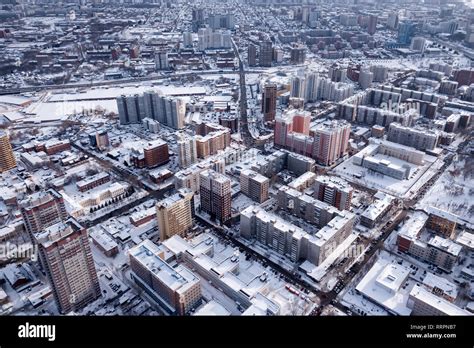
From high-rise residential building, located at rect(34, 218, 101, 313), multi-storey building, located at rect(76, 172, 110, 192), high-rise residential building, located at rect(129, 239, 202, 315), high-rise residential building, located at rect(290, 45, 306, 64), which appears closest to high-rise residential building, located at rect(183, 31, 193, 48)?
high-rise residential building, located at rect(290, 45, 306, 64)

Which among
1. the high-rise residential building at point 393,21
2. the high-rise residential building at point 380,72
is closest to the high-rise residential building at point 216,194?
the high-rise residential building at point 380,72

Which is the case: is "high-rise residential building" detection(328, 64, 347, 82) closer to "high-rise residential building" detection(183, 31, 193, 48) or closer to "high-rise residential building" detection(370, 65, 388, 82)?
"high-rise residential building" detection(370, 65, 388, 82)

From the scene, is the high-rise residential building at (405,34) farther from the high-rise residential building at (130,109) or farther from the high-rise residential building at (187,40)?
the high-rise residential building at (130,109)

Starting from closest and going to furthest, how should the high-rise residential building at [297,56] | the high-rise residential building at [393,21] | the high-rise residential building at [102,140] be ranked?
the high-rise residential building at [102,140], the high-rise residential building at [297,56], the high-rise residential building at [393,21]

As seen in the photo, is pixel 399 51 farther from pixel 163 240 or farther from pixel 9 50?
pixel 9 50

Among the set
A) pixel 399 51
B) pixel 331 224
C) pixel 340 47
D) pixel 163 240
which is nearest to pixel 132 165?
pixel 163 240

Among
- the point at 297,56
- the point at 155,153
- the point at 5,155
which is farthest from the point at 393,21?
the point at 5,155

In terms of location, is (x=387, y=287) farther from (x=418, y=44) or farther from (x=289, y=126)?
(x=418, y=44)
